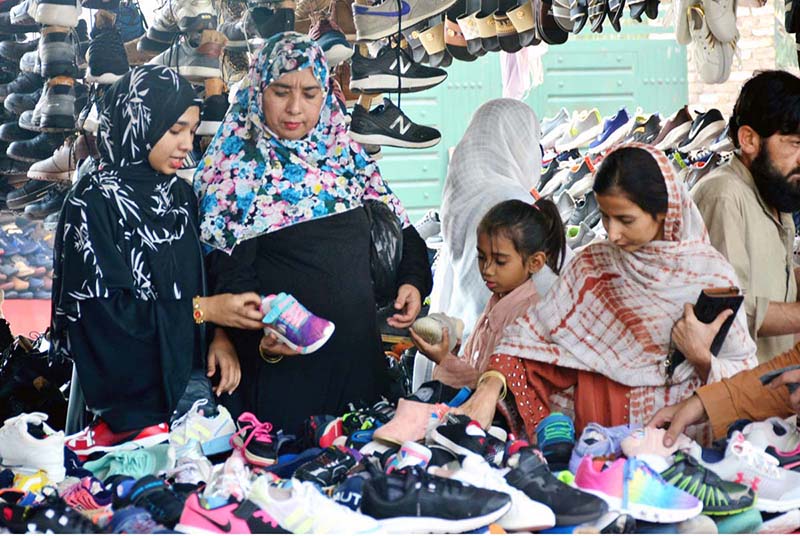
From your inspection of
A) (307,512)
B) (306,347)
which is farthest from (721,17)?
(307,512)

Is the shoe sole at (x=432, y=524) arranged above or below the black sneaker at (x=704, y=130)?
below

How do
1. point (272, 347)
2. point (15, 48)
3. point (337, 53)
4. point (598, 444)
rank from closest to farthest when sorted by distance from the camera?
point (598, 444)
point (272, 347)
point (337, 53)
point (15, 48)

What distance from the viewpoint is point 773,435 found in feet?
7.65

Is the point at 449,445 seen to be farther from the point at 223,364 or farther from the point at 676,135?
the point at 676,135

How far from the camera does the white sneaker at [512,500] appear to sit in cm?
194

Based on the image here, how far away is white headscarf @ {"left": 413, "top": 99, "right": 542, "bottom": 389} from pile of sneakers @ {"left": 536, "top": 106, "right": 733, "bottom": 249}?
1.34 meters

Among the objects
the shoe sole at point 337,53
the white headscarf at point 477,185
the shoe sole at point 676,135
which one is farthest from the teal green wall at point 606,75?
the white headscarf at point 477,185

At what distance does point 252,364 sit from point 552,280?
892mm

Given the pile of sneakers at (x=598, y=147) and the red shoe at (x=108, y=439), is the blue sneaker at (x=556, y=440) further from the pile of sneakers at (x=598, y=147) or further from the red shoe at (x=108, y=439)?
the pile of sneakers at (x=598, y=147)

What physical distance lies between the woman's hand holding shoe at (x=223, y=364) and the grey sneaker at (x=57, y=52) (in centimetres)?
242

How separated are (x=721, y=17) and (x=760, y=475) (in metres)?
2.66

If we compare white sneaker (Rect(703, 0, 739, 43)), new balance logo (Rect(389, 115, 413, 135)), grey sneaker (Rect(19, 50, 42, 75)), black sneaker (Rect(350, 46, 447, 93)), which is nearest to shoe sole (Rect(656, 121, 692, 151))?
white sneaker (Rect(703, 0, 739, 43))

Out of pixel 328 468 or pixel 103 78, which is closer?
pixel 328 468

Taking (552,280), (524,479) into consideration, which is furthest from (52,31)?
(524,479)
